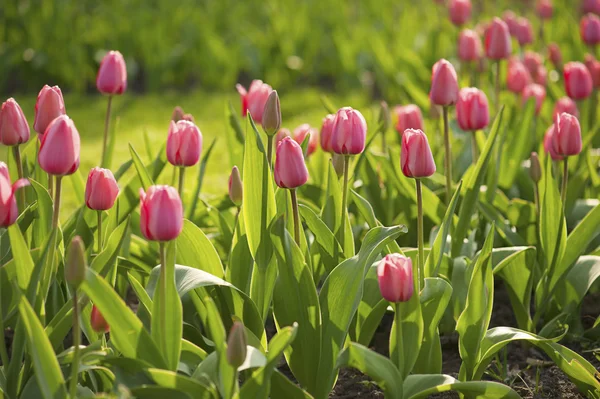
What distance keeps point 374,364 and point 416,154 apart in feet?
1.56

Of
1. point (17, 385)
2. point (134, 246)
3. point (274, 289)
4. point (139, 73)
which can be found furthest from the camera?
point (139, 73)

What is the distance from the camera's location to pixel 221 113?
205 inches

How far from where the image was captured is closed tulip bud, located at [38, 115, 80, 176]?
63.1 inches

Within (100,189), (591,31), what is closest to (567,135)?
(100,189)

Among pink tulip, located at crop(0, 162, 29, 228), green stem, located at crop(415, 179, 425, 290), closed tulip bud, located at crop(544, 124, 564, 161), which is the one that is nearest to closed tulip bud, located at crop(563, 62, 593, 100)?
closed tulip bud, located at crop(544, 124, 564, 161)

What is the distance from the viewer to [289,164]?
179 cm

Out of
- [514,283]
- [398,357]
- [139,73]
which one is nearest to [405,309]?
[398,357]

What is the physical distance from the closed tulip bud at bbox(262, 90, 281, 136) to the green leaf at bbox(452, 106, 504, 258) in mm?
609

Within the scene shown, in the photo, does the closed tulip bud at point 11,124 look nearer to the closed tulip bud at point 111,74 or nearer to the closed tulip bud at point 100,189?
the closed tulip bud at point 100,189

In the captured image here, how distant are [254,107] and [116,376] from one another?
99cm

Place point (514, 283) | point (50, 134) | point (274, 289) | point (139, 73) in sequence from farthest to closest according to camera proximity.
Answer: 1. point (139, 73)
2. point (514, 283)
3. point (274, 289)
4. point (50, 134)

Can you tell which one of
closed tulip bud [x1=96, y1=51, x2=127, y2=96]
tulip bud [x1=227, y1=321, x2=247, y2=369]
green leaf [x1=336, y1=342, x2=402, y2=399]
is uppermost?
closed tulip bud [x1=96, y1=51, x2=127, y2=96]

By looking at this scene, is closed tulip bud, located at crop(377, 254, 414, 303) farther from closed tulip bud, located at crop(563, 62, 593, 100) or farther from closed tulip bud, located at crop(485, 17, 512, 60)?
closed tulip bud, located at crop(485, 17, 512, 60)

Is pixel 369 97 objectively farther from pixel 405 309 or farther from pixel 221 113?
pixel 405 309
